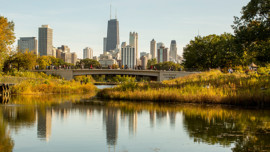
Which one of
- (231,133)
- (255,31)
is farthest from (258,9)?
(231,133)

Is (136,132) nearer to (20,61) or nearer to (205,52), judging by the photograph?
(20,61)

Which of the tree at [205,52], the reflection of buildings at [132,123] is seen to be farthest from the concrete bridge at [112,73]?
the reflection of buildings at [132,123]

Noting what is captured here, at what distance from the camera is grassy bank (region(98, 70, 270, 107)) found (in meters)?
26.0

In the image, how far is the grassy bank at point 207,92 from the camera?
2605 cm

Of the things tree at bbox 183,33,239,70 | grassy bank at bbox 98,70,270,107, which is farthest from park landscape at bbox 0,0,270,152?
tree at bbox 183,33,239,70

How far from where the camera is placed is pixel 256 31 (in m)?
35.5

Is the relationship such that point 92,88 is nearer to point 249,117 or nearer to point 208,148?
point 249,117

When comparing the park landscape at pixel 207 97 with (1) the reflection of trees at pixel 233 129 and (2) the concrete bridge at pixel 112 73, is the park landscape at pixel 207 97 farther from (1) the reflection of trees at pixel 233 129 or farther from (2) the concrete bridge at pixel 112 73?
(2) the concrete bridge at pixel 112 73

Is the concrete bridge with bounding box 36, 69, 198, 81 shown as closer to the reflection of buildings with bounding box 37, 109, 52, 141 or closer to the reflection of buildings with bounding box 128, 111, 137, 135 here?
the reflection of buildings with bounding box 128, 111, 137, 135

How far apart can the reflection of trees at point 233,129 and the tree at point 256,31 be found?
16.6m

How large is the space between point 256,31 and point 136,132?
2484 centimetres

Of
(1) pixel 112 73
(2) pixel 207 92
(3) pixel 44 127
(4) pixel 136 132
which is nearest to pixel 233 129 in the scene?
(4) pixel 136 132

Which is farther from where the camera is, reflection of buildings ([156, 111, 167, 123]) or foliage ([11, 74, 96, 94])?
foliage ([11, 74, 96, 94])

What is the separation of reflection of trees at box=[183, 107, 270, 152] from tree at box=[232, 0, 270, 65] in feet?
54.5
